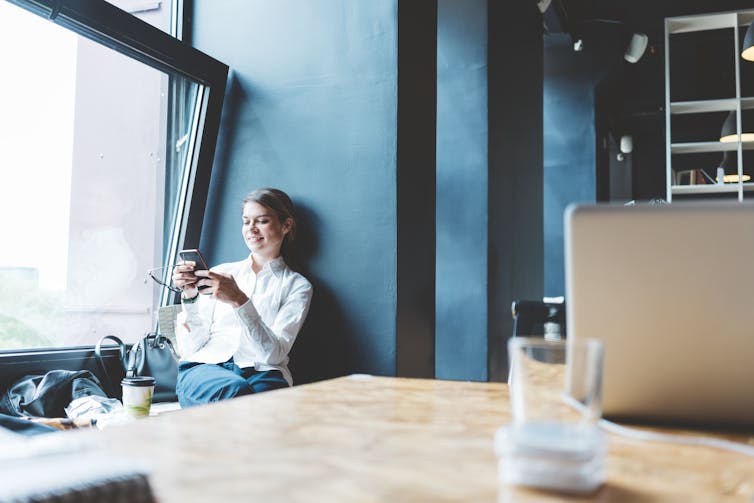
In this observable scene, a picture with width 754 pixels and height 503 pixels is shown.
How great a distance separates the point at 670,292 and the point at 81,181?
243 centimetres

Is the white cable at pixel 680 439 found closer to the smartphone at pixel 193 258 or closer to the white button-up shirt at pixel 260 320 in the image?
the white button-up shirt at pixel 260 320

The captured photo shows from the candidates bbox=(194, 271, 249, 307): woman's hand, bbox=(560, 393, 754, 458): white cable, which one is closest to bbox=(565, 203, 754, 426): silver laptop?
bbox=(560, 393, 754, 458): white cable

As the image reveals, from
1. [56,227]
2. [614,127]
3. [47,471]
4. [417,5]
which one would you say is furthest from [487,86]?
[614,127]

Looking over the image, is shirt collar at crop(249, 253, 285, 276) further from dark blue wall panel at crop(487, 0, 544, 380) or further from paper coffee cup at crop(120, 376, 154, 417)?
dark blue wall panel at crop(487, 0, 544, 380)

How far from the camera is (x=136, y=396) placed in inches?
95.4

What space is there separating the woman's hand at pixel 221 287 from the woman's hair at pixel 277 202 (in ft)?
1.46

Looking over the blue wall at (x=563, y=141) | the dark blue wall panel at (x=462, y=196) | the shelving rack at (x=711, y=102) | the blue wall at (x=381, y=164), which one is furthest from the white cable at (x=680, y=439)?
the blue wall at (x=563, y=141)

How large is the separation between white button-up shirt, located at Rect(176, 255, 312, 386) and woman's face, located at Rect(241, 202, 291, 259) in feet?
0.20

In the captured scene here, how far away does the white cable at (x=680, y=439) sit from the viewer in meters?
0.85

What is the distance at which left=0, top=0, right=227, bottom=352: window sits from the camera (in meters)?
2.43

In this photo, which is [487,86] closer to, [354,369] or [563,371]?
[354,369]

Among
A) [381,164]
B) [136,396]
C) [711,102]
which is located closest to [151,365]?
[136,396]

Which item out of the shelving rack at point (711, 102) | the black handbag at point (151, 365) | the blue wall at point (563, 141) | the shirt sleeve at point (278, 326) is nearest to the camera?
the shirt sleeve at point (278, 326)

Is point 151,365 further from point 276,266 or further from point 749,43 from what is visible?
point 749,43
